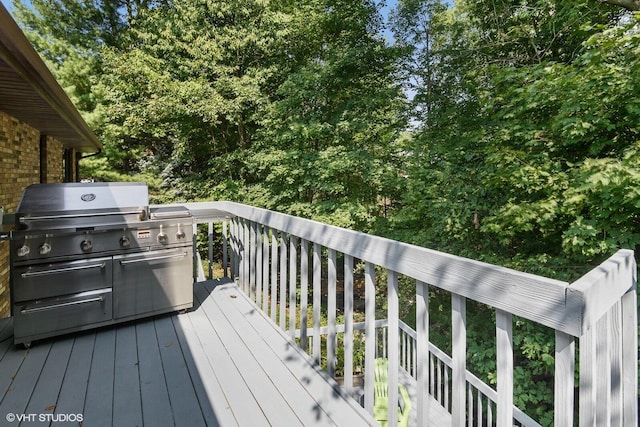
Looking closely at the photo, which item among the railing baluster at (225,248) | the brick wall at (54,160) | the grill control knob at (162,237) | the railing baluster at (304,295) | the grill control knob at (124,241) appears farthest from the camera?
the brick wall at (54,160)

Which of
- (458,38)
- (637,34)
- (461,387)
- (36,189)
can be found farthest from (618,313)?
(458,38)

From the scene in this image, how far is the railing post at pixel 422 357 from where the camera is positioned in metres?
1.48

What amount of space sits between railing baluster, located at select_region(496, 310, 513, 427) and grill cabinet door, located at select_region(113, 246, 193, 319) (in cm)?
268

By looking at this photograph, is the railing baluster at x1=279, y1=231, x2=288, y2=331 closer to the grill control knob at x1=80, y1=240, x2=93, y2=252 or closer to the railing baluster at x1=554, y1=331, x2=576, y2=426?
the grill control knob at x1=80, y1=240, x2=93, y2=252

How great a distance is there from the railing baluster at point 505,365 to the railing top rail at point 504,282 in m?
0.06

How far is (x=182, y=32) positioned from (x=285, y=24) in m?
3.02

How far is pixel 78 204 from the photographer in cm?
282

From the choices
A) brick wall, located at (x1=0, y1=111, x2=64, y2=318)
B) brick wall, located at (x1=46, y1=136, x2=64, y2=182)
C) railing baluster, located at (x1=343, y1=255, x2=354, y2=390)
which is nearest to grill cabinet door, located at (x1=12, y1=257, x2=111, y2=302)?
railing baluster, located at (x1=343, y1=255, x2=354, y2=390)

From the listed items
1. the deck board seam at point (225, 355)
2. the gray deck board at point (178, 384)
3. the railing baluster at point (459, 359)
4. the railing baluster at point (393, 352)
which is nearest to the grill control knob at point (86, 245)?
the gray deck board at point (178, 384)

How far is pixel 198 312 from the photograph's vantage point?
3.28 m

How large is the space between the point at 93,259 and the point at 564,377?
9.67 feet

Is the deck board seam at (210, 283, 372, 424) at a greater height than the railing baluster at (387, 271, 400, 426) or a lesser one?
lesser

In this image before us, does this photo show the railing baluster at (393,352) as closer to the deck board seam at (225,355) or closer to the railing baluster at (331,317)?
the railing baluster at (331,317)

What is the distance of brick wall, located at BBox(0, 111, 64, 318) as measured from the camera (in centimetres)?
427
